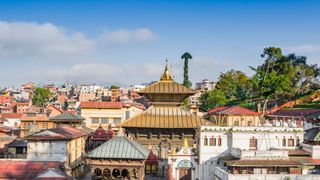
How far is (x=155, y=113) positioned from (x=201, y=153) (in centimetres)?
540

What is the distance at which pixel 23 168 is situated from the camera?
30.0m

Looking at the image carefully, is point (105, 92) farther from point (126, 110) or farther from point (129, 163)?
point (129, 163)

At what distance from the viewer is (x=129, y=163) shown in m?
23.3

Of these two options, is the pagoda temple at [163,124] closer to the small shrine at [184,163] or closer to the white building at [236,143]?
the small shrine at [184,163]

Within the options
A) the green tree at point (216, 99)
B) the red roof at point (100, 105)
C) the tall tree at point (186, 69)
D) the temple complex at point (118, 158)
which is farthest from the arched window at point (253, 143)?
the tall tree at point (186, 69)

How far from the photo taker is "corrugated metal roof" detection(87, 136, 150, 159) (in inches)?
912

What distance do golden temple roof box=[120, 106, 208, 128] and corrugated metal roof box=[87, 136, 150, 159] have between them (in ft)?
37.6

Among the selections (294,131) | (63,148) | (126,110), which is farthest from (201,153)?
(126,110)

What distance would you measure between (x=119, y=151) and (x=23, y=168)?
31.9ft

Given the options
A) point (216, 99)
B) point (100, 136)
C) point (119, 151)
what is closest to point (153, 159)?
point (119, 151)

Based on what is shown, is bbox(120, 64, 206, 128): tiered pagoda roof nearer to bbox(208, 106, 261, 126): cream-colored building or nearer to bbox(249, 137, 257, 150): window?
bbox(249, 137, 257, 150): window

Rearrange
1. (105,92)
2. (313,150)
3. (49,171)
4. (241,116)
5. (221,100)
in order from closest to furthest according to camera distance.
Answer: (49,171), (313,150), (241,116), (221,100), (105,92)

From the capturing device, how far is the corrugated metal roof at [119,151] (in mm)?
23156

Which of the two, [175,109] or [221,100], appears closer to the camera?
[175,109]
